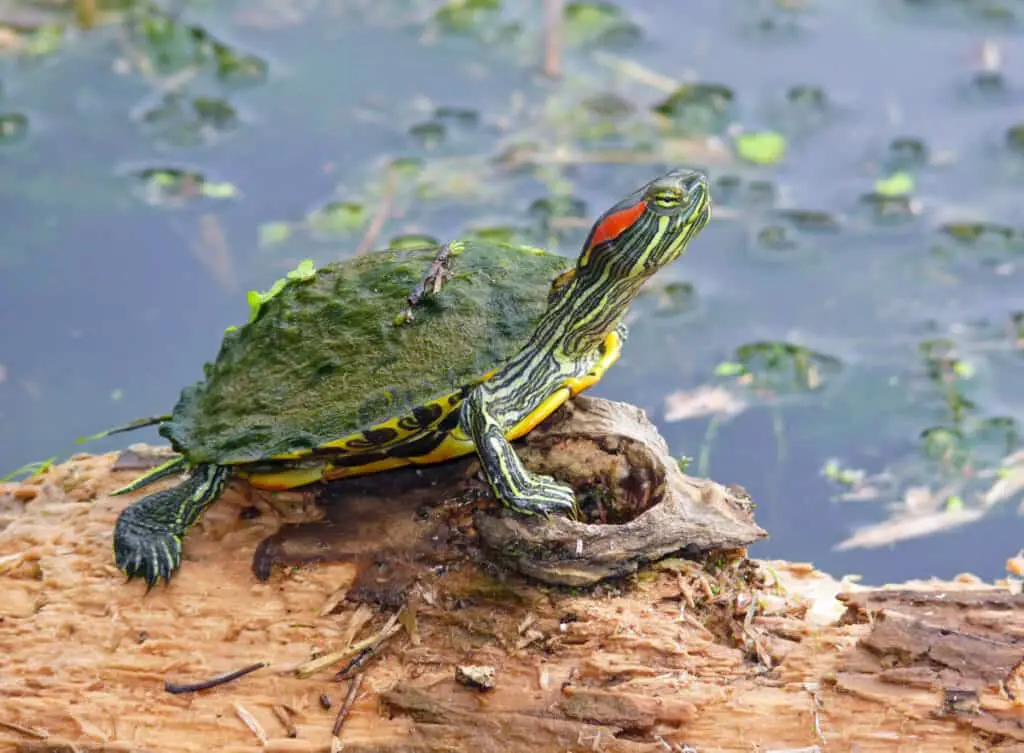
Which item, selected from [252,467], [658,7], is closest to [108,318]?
[252,467]

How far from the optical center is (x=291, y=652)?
3131mm

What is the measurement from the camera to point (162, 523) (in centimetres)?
345

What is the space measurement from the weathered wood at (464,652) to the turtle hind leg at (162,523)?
0.08m

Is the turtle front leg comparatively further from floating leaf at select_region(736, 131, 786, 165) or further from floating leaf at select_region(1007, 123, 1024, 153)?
floating leaf at select_region(1007, 123, 1024, 153)

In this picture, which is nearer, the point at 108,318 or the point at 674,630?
the point at 674,630

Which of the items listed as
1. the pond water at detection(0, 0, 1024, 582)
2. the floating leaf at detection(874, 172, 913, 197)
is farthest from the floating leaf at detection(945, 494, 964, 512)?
the floating leaf at detection(874, 172, 913, 197)

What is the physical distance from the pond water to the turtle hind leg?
4.59 feet

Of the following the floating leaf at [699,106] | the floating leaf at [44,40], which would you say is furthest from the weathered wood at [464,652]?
the floating leaf at [44,40]

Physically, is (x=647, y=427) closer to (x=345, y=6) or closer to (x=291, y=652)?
(x=291, y=652)

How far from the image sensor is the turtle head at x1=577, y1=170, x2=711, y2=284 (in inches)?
137

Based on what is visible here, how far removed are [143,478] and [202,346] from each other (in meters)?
1.33

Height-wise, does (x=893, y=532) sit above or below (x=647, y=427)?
above

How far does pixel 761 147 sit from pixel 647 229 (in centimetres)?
289

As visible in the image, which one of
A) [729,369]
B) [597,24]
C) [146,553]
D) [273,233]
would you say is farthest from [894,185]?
[146,553]
